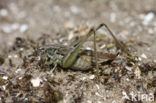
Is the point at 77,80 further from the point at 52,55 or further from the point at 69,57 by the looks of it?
the point at 52,55

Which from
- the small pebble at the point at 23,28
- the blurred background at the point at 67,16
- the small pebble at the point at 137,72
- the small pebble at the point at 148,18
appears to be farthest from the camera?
the small pebble at the point at 23,28

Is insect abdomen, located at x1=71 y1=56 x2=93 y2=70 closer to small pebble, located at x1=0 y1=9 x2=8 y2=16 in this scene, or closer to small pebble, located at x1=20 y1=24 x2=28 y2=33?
small pebble, located at x1=20 y1=24 x2=28 y2=33

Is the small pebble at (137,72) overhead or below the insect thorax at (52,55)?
below

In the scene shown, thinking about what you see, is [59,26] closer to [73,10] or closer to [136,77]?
[73,10]

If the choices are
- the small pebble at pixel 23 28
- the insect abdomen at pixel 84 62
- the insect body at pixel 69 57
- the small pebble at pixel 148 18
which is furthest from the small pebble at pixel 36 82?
the small pebble at pixel 148 18

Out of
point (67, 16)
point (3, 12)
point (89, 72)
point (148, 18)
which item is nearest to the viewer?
point (89, 72)

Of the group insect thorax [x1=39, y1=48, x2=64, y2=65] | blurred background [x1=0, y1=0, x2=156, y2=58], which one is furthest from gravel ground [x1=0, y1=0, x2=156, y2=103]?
insect thorax [x1=39, y1=48, x2=64, y2=65]

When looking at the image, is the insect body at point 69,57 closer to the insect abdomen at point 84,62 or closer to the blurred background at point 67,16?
the insect abdomen at point 84,62

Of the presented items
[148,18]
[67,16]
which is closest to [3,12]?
[67,16]
